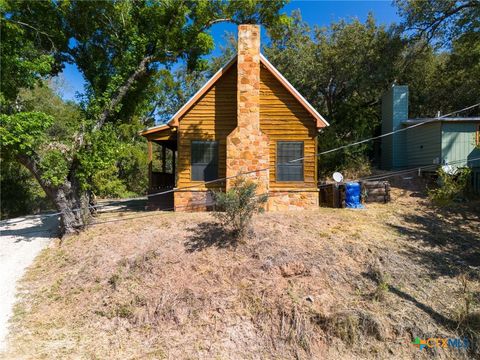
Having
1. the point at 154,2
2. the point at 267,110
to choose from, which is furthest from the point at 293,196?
the point at 154,2

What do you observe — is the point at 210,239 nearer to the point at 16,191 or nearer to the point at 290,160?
the point at 290,160

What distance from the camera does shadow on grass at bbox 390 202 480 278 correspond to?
22.7ft

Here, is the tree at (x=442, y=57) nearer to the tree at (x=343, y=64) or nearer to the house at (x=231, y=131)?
the tree at (x=343, y=64)

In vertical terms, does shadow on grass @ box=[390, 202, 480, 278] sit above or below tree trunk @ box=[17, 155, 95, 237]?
below

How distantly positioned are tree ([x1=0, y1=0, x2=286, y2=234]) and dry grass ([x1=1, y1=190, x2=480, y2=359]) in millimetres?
→ 2535

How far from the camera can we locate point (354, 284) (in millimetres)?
6203

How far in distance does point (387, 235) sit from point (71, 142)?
10151 millimetres

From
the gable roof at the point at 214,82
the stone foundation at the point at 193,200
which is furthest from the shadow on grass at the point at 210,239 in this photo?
the gable roof at the point at 214,82

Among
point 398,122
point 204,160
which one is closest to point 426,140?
point 398,122

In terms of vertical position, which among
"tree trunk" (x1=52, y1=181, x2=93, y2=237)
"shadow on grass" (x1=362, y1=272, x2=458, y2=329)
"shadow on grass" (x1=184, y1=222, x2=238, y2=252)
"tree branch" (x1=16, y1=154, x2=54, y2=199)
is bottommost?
"shadow on grass" (x1=362, y1=272, x2=458, y2=329)

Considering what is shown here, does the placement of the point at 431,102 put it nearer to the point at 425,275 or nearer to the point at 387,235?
the point at 387,235

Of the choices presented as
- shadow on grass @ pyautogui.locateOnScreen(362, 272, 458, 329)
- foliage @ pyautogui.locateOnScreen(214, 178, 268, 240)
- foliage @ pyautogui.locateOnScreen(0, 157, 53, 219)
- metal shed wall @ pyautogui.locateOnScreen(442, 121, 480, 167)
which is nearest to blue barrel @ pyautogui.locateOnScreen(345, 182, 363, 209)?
foliage @ pyautogui.locateOnScreen(214, 178, 268, 240)

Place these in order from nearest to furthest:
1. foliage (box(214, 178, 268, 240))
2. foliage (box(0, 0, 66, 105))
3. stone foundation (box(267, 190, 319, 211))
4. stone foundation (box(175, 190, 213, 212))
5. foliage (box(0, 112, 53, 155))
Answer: foliage (box(214, 178, 268, 240)), foliage (box(0, 112, 53, 155)), foliage (box(0, 0, 66, 105)), stone foundation (box(267, 190, 319, 211)), stone foundation (box(175, 190, 213, 212))

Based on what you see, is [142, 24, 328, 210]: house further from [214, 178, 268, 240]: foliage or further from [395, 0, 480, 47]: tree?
[395, 0, 480, 47]: tree
